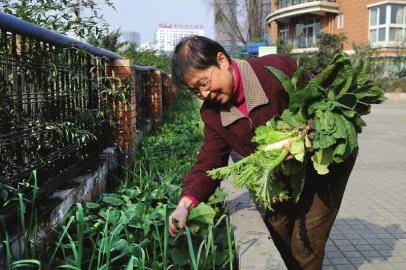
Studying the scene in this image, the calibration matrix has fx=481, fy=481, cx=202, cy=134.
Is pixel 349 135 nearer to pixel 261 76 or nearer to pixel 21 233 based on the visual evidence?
pixel 261 76

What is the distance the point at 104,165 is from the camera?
14.7 feet

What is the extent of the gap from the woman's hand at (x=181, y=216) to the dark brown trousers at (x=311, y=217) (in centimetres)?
54

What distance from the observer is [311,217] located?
2.77 metres

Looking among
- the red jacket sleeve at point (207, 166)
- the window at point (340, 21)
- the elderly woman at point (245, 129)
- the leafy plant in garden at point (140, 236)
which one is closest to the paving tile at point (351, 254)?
the leafy plant in garden at point (140, 236)

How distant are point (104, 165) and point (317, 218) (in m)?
2.34

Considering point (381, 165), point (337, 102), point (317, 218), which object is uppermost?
point (337, 102)

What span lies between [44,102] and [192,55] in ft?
5.05

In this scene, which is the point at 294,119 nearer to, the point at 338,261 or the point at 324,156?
the point at 324,156

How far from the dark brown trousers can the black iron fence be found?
5.31 feet

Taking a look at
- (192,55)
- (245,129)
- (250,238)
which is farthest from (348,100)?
(250,238)

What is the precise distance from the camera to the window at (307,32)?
1785 inches

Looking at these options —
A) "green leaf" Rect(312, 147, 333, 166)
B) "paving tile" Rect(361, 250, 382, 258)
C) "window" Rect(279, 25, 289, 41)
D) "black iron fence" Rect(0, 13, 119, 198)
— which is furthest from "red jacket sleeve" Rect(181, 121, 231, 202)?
"window" Rect(279, 25, 289, 41)

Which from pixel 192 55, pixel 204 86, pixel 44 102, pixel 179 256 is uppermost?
pixel 192 55

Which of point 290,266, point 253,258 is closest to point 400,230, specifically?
point 290,266
